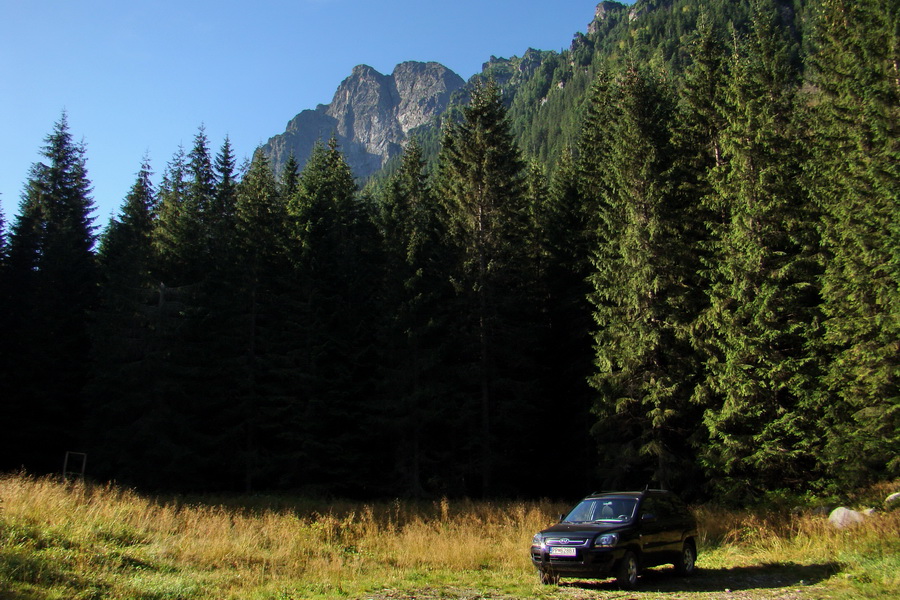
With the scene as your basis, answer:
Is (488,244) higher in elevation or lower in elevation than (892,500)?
higher

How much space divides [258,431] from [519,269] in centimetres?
1693

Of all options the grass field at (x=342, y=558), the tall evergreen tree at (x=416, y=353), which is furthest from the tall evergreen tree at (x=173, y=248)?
the grass field at (x=342, y=558)

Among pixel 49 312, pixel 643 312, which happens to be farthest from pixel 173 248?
pixel 643 312

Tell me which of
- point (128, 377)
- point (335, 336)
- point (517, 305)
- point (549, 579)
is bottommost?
point (549, 579)

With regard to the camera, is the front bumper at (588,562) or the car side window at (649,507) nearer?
the front bumper at (588,562)

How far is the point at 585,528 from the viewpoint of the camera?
10547 mm

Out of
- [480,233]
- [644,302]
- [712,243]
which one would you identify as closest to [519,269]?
[480,233]

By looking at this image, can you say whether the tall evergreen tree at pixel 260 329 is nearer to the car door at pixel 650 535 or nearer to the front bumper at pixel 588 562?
the front bumper at pixel 588 562

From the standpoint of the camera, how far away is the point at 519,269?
3020cm

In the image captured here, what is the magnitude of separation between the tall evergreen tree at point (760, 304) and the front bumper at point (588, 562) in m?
13.8

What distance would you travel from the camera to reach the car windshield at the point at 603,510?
36.1 ft

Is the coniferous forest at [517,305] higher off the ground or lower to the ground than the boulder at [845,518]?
higher

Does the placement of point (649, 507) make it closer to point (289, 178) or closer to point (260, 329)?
point (260, 329)

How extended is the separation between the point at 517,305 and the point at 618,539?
64.6 ft
